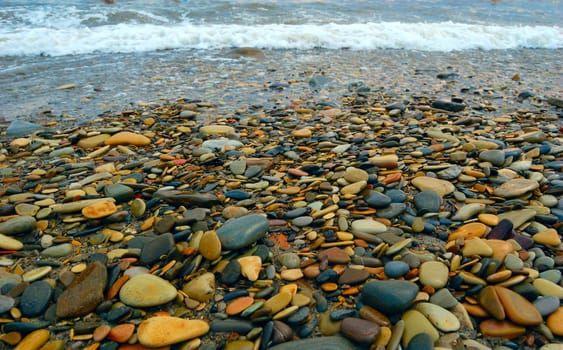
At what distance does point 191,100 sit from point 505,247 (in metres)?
4.56

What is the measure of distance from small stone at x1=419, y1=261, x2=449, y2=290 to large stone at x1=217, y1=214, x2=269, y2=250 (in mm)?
997

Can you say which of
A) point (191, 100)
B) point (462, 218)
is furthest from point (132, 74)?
point (462, 218)

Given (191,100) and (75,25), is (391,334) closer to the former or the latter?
(191,100)

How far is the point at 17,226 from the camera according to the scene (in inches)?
102

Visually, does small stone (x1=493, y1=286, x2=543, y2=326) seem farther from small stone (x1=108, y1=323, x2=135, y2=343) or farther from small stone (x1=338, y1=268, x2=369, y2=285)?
small stone (x1=108, y1=323, x2=135, y2=343)

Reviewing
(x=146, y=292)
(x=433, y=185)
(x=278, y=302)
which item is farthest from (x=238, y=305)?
(x=433, y=185)

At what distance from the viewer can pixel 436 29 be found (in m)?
10.9

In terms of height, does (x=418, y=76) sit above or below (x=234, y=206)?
above

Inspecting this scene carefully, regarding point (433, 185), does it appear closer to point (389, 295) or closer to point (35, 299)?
point (389, 295)

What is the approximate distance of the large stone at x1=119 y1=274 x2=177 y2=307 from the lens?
77.6 inches

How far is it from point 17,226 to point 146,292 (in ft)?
4.13

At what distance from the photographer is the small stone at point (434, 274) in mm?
2037

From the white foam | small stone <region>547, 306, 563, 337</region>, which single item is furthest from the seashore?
the white foam

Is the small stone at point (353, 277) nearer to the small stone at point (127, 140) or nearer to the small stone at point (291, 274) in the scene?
the small stone at point (291, 274)
